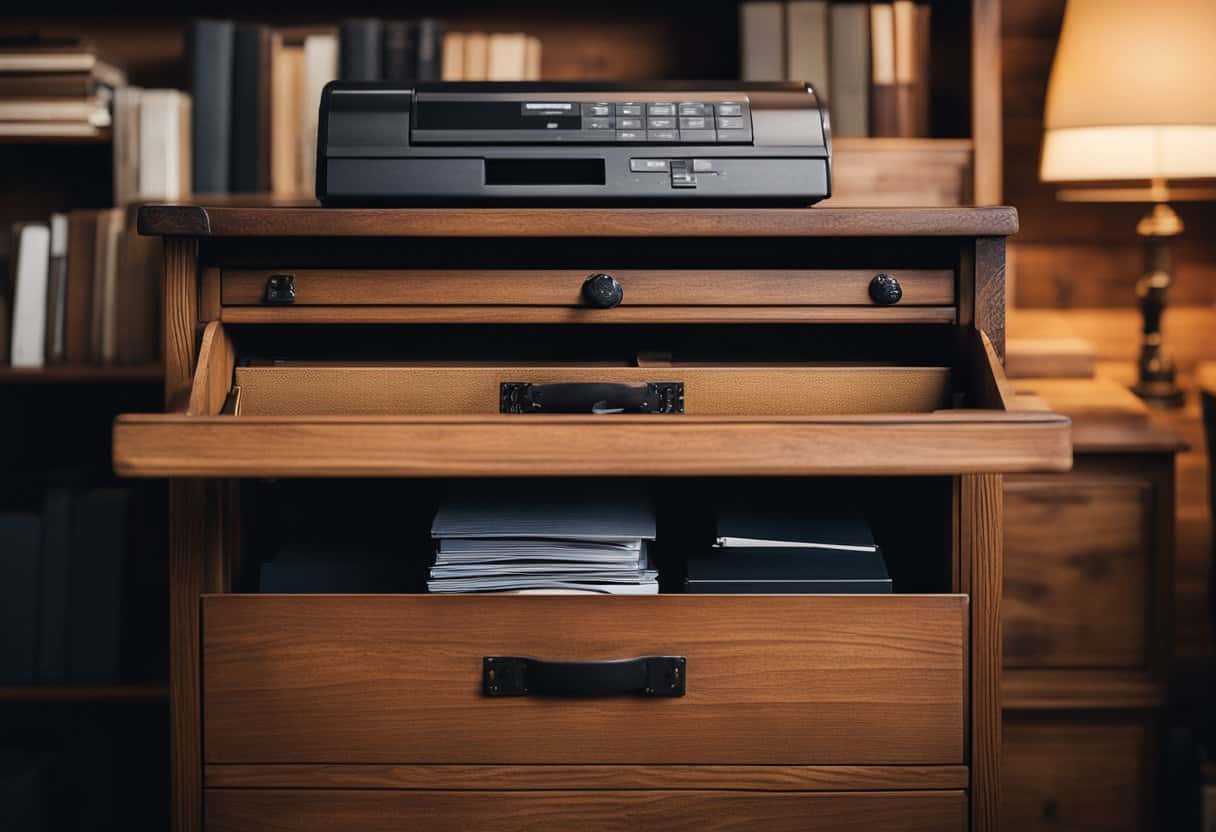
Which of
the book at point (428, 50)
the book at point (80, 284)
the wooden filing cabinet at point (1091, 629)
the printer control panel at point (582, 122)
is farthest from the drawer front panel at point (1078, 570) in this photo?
the book at point (80, 284)

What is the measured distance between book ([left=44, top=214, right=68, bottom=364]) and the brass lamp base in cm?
175

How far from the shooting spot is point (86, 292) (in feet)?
5.92

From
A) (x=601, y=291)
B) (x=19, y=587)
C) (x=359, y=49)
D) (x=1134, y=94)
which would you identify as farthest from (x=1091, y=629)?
(x=19, y=587)

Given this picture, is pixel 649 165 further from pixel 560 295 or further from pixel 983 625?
pixel 983 625

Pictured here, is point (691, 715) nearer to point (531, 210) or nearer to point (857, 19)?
point (531, 210)

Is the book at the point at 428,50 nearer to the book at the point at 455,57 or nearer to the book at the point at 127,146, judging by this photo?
the book at the point at 455,57

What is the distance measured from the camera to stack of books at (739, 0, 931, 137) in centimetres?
184

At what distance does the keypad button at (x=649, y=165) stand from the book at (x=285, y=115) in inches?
33.7

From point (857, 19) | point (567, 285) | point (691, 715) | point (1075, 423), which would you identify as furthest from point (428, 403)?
point (857, 19)

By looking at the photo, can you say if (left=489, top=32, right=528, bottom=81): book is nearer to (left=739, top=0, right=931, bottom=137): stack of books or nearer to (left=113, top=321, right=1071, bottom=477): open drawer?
(left=739, top=0, right=931, bottom=137): stack of books

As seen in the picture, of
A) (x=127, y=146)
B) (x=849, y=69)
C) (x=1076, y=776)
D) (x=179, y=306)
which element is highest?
(x=849, y=69)

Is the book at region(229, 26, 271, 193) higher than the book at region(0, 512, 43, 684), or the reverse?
the book at region(229, 26, 271, 193)

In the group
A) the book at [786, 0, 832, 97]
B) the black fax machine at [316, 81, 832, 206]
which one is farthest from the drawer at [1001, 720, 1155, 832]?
the book at [786, 0, 832, 97]

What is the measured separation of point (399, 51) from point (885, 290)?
1.03 meters
